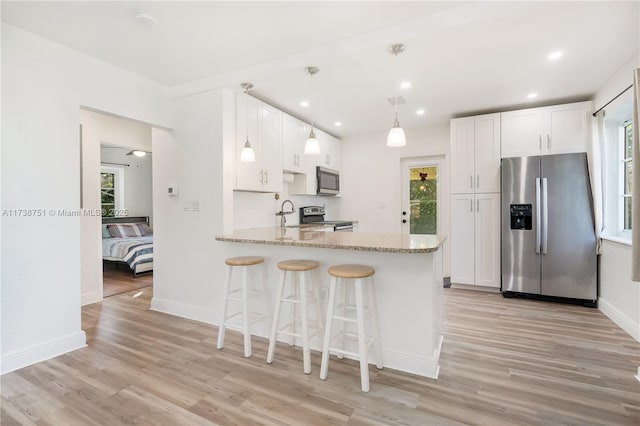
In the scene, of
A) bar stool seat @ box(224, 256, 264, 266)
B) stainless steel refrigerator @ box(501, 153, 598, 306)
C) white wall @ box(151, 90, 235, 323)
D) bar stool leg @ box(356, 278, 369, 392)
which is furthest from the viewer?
stainless steel refrigerator @ box(501, 153, 598, 306)

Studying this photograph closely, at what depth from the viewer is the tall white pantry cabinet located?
407 centimetres

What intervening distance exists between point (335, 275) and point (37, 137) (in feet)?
8.11

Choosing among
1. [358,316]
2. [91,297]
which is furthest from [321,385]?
[91,297]

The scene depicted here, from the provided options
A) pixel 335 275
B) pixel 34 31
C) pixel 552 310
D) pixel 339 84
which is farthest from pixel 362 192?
pixel 34 31

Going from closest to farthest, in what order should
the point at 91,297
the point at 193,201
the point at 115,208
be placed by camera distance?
the point at 193,201
the point at 91,297
the point at 115,208

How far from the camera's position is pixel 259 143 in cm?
352

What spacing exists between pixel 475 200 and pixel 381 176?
63.4 inches

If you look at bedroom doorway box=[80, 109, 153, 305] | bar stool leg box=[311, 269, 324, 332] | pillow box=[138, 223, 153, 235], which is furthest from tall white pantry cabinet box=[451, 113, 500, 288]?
pillow box=[138, 223, 153, 235]

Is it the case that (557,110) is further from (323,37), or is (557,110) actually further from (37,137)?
(37,137)

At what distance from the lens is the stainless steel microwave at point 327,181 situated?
4.72 m

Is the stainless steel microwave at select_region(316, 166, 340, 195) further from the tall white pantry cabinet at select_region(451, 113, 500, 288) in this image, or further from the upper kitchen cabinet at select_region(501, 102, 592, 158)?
the upper kitchen cabinet at select_region(501, 102, 592, 158)

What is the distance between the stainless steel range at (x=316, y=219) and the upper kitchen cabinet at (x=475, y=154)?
1.62 meters

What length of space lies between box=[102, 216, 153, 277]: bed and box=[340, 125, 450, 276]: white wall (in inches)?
138

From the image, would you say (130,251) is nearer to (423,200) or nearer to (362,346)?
(362,346)
